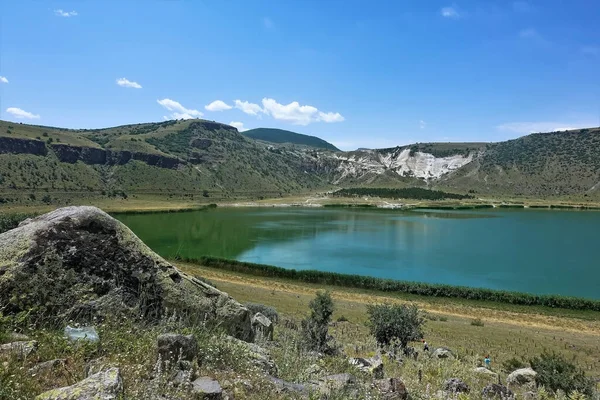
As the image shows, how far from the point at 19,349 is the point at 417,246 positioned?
7189cm

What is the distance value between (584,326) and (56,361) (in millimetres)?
38558

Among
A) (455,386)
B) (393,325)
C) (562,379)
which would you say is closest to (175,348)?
(455,386)

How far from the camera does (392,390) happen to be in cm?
472

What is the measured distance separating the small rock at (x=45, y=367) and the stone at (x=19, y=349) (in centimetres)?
23

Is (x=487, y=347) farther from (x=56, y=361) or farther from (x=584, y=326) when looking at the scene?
(x=56, y=361)

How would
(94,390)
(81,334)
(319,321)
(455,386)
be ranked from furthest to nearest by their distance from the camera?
(319,321), (455,386), (81,334), (94,390)

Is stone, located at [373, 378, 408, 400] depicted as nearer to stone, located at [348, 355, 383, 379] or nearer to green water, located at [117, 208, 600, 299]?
stone, located at [348, 355, 383, 379]

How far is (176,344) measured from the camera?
4184 mm

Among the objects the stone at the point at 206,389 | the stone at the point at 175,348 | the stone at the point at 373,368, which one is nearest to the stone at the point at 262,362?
the stone at the point at 175,348

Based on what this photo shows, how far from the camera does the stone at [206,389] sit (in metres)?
3.55

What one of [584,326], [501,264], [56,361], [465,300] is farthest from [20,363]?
[501,264]

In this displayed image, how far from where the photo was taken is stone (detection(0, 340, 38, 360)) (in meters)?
3.58

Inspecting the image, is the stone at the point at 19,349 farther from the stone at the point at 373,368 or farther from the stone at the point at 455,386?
the stone at the point at 455,386

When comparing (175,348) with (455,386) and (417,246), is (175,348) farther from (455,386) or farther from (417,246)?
(417,246)
